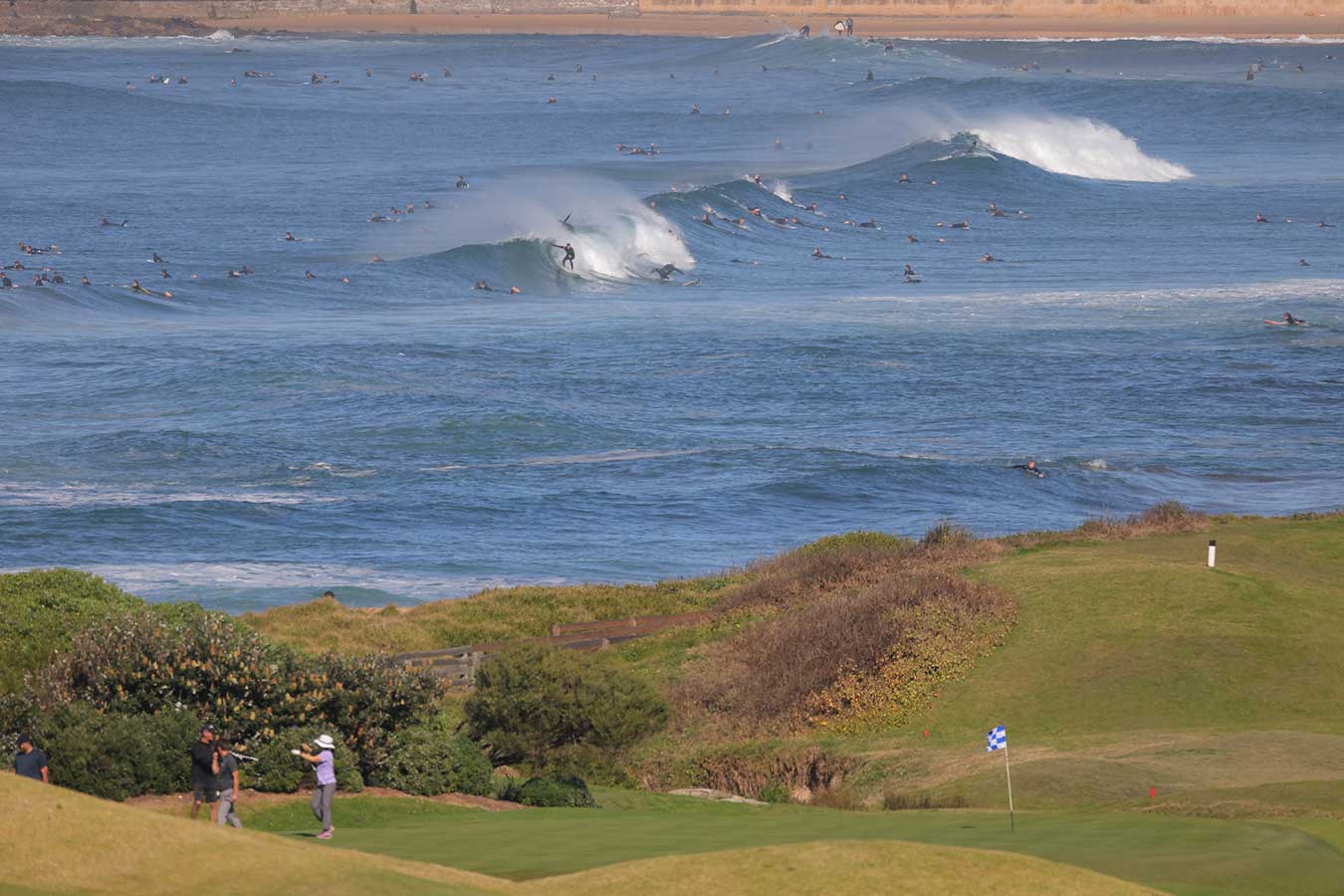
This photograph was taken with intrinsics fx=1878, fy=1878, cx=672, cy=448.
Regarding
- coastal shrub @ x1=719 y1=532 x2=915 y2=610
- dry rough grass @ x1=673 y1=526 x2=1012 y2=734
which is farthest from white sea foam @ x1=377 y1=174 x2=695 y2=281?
dry rough grass @ x1=673 y1=526 x2=1012 y2=734

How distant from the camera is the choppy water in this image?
42.2 m

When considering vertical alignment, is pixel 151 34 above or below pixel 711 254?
above

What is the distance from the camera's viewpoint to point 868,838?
631 inches

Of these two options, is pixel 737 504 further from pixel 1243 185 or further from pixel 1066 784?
pixel 1243 185

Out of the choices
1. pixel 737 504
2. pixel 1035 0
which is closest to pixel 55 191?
pixel 737 504

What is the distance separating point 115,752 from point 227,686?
1.71m

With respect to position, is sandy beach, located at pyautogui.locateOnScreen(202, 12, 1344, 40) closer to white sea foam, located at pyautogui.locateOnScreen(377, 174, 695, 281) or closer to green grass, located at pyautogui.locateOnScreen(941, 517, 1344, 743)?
white sea foam, located at pyautogui.locateOnScreen(377, 174, 695, 281)

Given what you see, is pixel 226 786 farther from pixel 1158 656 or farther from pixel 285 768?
pixel 1158 656

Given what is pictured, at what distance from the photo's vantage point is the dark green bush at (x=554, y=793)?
19797 millimetres

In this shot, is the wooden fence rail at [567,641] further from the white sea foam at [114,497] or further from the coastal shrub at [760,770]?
the white sea foam at [114,497]

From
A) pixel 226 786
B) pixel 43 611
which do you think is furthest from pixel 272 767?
pixel 43 611

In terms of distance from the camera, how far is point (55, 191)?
91500 mm

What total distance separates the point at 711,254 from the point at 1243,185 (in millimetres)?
36387

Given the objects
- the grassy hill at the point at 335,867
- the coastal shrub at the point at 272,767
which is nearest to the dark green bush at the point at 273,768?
the coastal shrub at the point at 272,767
